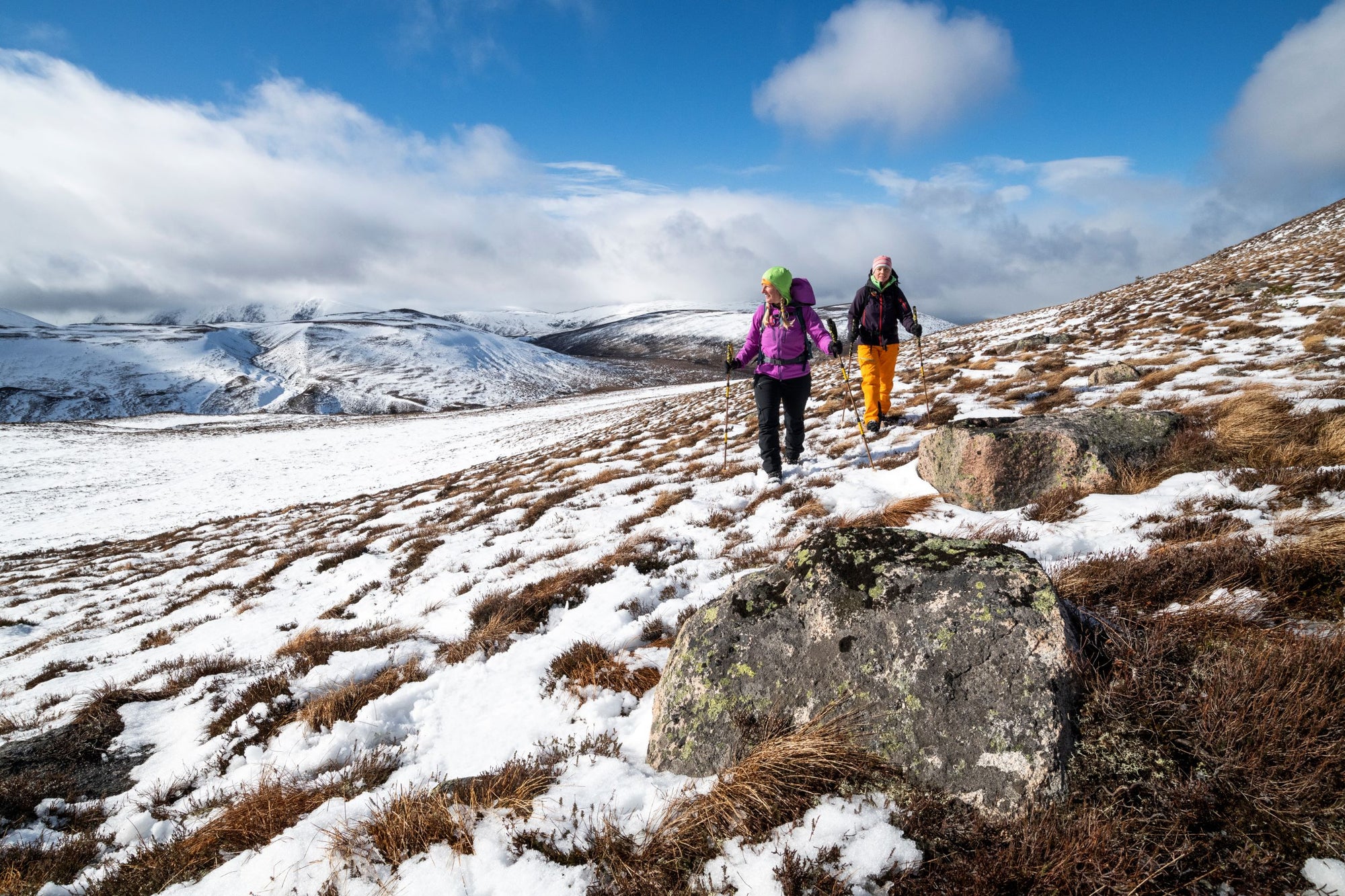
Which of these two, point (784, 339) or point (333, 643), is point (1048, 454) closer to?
point (784, 339)

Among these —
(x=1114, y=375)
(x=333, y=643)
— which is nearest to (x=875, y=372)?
(x=1114, y=375)

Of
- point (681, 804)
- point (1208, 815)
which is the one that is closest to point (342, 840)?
point (681, 804)

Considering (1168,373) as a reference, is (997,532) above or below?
below

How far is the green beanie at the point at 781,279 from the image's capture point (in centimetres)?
821

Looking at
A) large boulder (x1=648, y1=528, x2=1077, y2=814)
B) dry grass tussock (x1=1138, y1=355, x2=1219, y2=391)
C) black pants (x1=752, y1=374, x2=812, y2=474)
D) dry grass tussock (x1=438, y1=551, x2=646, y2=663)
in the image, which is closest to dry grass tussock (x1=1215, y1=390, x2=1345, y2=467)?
dry grass tussock (x1=1138, y1=355, x2=1219, y2=391)

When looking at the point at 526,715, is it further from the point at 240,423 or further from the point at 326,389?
the point at 326,389

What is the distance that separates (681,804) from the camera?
267 centimetres

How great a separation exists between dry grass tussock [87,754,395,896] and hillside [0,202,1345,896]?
0.02m

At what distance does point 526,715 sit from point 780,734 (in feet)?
7.20

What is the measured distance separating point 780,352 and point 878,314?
2.70 m

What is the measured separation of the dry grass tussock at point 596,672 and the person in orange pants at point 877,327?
294 inches

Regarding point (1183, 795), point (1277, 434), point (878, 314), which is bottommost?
point (1183, 795)

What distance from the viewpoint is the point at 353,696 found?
473 cm

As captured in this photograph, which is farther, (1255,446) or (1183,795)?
(1255,446)
